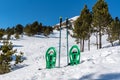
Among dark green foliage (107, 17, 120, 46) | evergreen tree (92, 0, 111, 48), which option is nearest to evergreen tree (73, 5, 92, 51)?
evergreen tree (92, 0, 111, 48)

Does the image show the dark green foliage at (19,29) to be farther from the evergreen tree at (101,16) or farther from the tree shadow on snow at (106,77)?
the tree shadow on snow at (106,77)

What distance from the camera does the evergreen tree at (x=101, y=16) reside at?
38000mm

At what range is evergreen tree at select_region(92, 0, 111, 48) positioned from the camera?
125ft

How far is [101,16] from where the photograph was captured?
125 ft

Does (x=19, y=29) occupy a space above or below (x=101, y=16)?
above

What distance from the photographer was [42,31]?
322 ft

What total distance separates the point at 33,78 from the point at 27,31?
2951 inches

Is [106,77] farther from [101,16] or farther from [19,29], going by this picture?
[19,29]

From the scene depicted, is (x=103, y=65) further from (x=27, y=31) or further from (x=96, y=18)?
(x=27, y=31)

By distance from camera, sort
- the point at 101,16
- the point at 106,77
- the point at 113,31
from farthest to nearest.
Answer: the point at 113,31 < the point at 101,16 < the point at 106,77

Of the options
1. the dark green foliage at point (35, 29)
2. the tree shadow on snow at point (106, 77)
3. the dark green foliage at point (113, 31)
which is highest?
the dark green foliage at point (35, 29)

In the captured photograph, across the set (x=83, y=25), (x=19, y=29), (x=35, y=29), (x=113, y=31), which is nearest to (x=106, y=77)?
(x=83, y=25)

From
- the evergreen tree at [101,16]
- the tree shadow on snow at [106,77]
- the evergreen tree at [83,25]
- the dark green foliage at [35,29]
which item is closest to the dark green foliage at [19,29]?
the dark green foliage at [35,29]

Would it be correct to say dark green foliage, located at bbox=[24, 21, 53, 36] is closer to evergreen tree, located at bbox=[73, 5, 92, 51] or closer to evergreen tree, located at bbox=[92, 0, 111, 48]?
evergreen tree, located at bbox=[73, 5, 92, 51]
